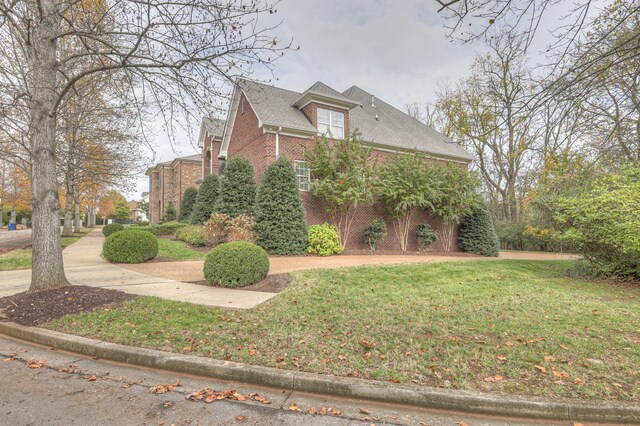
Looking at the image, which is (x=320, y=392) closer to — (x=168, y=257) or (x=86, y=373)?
(x=86, y=373)

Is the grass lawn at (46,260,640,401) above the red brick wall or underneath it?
underneath

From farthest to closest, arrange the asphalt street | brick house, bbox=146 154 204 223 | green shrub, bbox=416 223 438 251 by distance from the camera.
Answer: brick house, bbox=146 154 204 223 → green shrub, bbox=416 223 438 251 → the asphalt street

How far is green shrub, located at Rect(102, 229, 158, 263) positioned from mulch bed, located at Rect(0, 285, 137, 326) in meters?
4.17

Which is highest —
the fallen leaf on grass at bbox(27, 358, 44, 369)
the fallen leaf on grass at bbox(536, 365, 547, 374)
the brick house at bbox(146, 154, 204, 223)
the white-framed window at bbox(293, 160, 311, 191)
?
the brick house at bbox(146, 154, 204, 223)

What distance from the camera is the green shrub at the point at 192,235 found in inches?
551

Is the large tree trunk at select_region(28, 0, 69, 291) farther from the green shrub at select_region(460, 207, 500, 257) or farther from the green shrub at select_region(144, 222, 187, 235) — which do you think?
the green shrub at select_region(460, 207, 500, 257)

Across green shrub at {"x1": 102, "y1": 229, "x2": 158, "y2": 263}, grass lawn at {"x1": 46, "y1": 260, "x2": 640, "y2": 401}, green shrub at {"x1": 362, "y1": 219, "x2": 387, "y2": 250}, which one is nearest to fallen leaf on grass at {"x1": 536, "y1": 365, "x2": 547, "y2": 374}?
grass lawn at {"x1": 46, "y1": 260, "x2": 640, "y2": 401}

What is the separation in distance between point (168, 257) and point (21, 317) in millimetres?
6937

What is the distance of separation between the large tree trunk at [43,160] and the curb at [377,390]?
2.89 metres

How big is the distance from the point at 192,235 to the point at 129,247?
16.4 ft

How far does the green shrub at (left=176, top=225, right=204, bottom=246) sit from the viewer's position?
1400cm

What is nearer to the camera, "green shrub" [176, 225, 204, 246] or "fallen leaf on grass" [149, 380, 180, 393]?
"fallen leaf on grass" [149, 380, 180, 393]

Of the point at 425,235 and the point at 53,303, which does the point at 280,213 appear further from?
the point at 53,303

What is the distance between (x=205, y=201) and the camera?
1775cm
